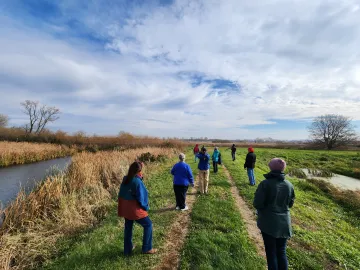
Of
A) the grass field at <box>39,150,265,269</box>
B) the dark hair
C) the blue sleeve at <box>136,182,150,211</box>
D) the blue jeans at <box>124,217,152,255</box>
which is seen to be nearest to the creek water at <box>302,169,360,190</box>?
the grass field at <box>39,150,265,269</box>

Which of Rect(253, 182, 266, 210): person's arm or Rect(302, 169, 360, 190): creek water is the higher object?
Rect(253, 182, 266, 210): person's arm

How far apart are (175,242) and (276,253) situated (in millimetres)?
2363

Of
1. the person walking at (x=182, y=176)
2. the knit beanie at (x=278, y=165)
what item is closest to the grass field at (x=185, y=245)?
the person walking at (x=182, y=176)

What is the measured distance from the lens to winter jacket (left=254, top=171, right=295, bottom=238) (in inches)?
137

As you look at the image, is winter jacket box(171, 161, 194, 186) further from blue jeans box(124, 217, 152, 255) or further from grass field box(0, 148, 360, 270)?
blue jeans box(124, 217, 152, 255)

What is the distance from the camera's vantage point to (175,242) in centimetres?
503

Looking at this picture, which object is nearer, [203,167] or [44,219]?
[44,219]

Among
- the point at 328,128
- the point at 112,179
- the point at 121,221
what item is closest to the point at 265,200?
the point at 121,221

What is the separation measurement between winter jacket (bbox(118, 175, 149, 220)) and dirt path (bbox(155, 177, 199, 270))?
1122 millimetres

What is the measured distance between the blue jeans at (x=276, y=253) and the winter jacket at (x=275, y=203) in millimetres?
188

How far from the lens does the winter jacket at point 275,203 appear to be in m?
3.47

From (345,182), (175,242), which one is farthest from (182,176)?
(345,182)

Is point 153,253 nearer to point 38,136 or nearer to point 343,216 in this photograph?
point 343,216

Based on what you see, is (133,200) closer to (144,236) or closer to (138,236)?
(144,236)
